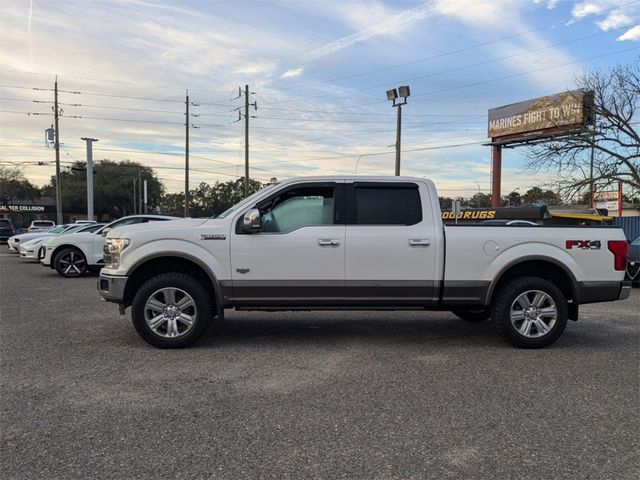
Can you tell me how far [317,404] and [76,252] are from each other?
1154cm

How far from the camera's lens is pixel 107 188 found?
8431 centimetres

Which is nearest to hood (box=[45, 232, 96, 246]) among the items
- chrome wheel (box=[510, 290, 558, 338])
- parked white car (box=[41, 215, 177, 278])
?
parked white car (box=[41, 215, 177, 278])

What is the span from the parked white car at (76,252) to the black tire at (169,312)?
8.08 metres

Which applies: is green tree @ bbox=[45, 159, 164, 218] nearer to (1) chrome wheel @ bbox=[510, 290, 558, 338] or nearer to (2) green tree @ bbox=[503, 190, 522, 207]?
(2) green tree @ bbox=[503, 190, 522, 207]

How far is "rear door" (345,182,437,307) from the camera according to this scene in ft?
20.2

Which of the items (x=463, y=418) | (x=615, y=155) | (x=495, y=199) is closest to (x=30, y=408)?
(x=463, y=418)

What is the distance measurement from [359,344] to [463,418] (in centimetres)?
247

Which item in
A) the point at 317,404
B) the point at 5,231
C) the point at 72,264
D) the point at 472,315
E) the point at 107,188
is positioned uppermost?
the point at 107,188

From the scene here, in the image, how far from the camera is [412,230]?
6.22 meters

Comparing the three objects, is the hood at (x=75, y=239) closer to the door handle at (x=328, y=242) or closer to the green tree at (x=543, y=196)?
the door handle at (x=328, y=242)

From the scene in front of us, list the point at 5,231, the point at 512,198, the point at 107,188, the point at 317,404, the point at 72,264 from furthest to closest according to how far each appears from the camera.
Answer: the point at 512,198, the point at 107,188, the point at 5,231, the point at 72,264, the point at 317,404

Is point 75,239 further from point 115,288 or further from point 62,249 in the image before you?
point 115,288

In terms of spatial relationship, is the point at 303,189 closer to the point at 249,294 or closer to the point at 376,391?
the point at 249,294

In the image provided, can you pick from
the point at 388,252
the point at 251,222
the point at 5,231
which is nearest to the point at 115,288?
the point at 251,222
